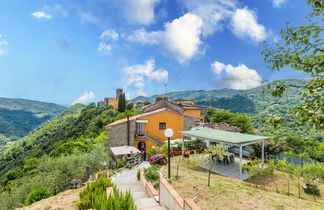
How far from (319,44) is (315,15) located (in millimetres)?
533

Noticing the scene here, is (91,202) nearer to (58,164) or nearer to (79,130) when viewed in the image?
(58,164)

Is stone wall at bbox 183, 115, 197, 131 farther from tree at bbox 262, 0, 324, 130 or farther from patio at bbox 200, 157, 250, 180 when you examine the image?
tree at bbox 262, 0, 324, 130

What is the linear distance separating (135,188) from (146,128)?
15.5 m

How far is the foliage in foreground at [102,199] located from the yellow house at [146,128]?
16.5 metres

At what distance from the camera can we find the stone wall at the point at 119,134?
23328mm

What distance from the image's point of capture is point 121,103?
6494 cm

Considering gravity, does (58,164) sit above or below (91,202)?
below

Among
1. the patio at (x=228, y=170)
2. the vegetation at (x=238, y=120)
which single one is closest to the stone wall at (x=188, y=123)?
the patio at (x=228, y=170)

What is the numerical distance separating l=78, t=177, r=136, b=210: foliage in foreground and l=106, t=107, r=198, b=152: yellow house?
649 inches

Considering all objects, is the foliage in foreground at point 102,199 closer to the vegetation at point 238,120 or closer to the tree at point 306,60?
the tree at point 306,60

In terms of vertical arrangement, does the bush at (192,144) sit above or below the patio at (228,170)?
above

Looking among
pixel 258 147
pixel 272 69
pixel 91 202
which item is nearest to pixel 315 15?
pixel 272 69

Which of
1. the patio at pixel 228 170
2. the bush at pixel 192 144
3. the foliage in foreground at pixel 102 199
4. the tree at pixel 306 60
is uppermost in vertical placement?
the tree at pixel 306 60

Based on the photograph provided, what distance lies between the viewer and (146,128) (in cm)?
2498
